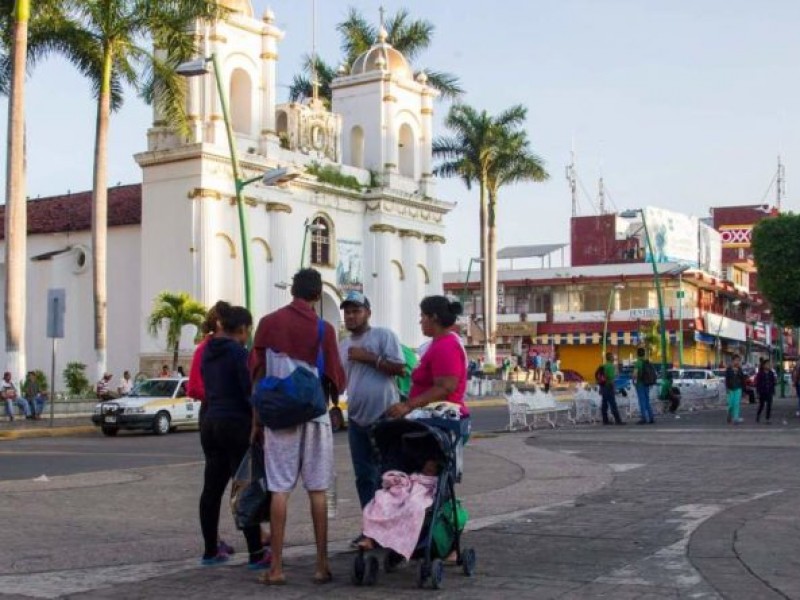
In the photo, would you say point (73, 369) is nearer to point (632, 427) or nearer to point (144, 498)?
point (632, 427)

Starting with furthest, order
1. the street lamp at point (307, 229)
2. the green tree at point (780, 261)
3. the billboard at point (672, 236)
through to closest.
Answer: the billboard at point (672, 236) → the street lamp at point (307, 229) → the green tree at point (780, 261)

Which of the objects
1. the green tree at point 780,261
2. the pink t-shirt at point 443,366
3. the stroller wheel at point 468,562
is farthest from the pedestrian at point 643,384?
the stroller wheel at point 468,562

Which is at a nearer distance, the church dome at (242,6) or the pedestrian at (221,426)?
the pedestrian at (221,426)

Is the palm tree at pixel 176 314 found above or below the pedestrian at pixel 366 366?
above

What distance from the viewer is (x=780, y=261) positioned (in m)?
32.9

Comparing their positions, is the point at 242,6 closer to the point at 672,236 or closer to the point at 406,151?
the point at 406,151

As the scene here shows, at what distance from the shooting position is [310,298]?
24.1 feet

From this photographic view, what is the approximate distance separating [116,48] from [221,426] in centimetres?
2944

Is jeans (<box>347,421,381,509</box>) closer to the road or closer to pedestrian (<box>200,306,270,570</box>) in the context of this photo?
pedestrian (<box>200,306,270,570</box>)

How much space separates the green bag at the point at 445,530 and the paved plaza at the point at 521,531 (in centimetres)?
20

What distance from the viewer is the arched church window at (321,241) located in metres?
50.1

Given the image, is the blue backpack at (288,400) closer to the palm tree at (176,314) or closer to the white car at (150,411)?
the white car at (150,411)

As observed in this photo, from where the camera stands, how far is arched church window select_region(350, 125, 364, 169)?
5531cm

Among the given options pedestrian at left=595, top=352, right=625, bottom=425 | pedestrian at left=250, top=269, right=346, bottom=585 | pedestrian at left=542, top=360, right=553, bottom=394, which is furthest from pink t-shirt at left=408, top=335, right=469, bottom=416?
pedestrian at left=542, top=360, right=553, bottom=394
